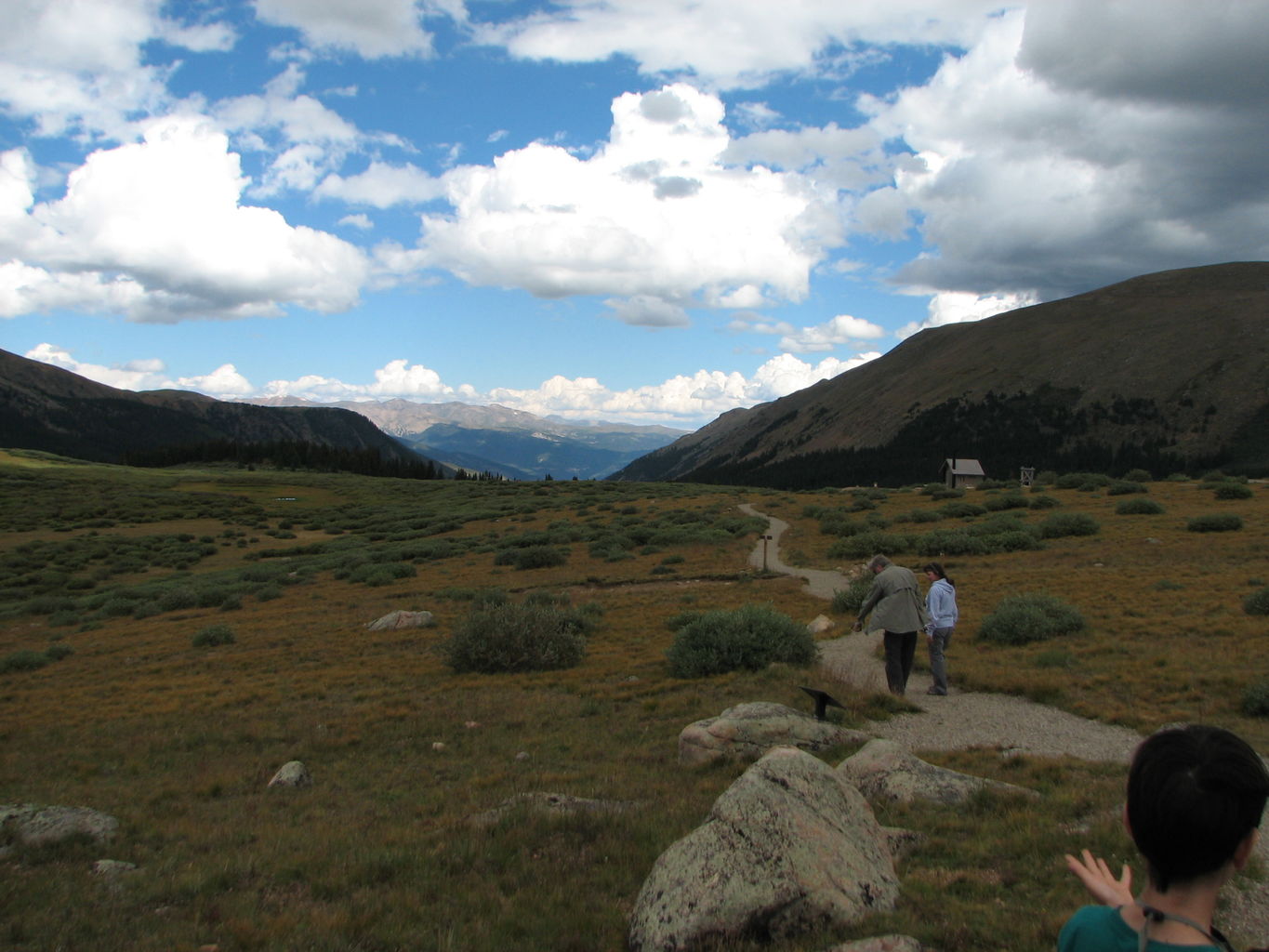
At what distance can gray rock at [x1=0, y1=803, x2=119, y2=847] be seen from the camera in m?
7.52

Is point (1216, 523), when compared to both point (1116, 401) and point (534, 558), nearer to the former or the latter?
point (534, 558)

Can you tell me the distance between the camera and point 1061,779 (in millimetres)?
7973

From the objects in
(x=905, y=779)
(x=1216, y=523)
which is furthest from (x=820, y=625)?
(x=1216, y=523)

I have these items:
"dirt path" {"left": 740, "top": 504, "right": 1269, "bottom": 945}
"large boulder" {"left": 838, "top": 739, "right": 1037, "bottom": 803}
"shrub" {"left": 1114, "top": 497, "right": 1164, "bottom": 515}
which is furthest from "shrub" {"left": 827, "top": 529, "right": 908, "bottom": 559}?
"large boulder" {"left": 838, "top": 739, "right": 1037, "bottom": 803}

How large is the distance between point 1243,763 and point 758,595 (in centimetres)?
2381

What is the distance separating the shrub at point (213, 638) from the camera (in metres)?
22.8

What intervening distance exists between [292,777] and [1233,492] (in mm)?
46332

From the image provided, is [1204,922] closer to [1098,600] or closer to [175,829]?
[175,829]

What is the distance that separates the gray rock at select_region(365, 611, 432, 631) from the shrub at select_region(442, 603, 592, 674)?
19.4ft

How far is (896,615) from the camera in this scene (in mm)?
11938

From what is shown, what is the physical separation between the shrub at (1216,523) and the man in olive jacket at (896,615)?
24487 millimetres

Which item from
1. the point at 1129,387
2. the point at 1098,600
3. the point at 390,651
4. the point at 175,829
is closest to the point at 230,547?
the point at 390,651

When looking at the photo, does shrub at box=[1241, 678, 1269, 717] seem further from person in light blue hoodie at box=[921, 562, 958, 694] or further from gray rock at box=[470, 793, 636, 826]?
gray rock at box=[470, 793, 636, 826]

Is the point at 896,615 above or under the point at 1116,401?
under
